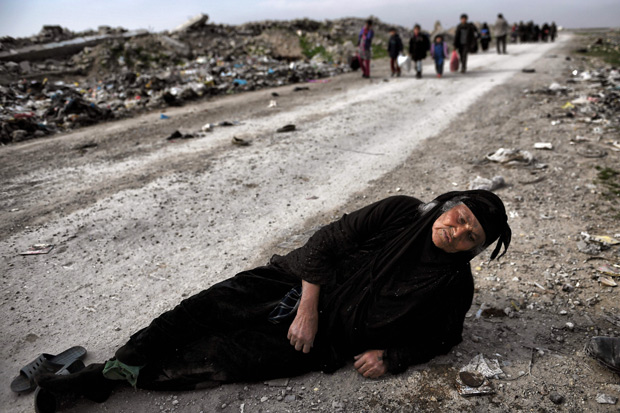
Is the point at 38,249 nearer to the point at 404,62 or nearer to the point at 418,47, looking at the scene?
the point at 418,47

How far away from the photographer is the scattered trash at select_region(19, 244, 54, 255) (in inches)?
140

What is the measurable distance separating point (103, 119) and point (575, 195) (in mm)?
8453

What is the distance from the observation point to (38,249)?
362 centimetres

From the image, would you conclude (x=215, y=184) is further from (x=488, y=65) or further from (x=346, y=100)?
(x=488, y=65)

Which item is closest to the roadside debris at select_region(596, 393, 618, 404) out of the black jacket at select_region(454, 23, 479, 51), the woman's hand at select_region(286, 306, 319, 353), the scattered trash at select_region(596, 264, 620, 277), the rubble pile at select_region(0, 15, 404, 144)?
the scattered trash at select_region(596, 264, 620, 277)

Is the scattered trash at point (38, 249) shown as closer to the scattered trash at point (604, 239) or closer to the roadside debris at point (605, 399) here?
the roadside debris at point (605, 399)

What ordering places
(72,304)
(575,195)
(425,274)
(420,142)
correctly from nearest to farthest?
(425,274)
(72,304)
(575,195)
(420,142)

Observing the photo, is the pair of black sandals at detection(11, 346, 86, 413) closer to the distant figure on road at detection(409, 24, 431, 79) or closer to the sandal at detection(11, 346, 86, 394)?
the sandal at detection(11, 346, 86, 394)

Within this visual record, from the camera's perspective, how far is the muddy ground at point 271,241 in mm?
2193

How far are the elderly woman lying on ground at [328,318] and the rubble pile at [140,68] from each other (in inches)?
268

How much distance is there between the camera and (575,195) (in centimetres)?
442

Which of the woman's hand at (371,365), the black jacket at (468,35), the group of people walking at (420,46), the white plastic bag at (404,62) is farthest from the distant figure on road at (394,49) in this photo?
the woman's hand at (371,365)

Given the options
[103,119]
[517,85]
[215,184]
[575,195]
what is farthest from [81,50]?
[575,195]

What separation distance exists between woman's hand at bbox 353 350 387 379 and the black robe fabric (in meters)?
0.04
